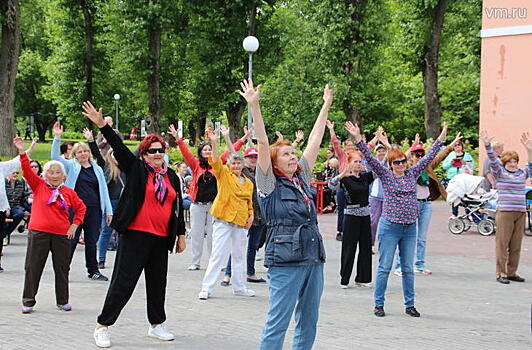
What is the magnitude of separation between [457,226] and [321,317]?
900 centimetres

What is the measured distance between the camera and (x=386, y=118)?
51531mm

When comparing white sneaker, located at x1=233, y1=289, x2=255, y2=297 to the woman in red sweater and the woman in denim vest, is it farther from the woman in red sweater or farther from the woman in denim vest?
the woman in denim vest

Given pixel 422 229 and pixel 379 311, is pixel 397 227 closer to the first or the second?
pixel 379 311

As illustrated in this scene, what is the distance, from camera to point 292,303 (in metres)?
5.43

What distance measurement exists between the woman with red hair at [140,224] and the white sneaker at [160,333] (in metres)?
0.01

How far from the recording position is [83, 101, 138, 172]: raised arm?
6473 millimetres

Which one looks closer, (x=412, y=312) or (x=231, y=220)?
(x=412, y=312)

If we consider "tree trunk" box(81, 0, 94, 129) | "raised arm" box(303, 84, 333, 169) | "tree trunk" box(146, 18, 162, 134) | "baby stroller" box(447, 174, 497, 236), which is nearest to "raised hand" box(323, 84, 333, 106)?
"raised arm" box(303, 84, 333, 169)

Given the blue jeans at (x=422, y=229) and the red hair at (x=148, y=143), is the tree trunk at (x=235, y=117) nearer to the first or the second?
the blue jeans at (x=422, y=229)

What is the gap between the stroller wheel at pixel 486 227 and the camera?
16.1m

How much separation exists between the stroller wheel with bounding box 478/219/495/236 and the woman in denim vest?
1146cm

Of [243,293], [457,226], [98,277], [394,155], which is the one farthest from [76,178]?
[457,226]

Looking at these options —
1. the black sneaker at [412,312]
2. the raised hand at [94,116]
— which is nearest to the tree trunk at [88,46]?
the black sneaker at [412,312]

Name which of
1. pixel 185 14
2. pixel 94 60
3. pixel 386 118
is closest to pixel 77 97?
pixel 94 60
